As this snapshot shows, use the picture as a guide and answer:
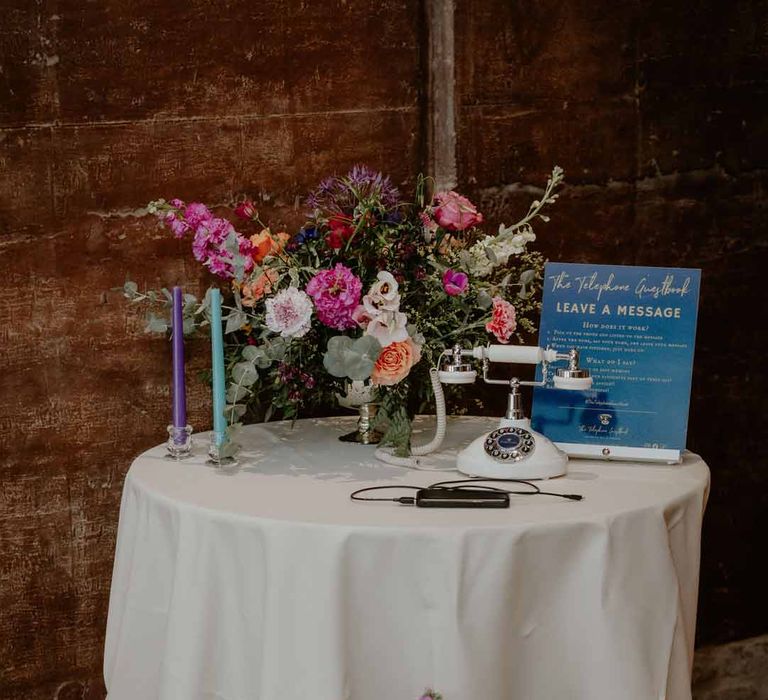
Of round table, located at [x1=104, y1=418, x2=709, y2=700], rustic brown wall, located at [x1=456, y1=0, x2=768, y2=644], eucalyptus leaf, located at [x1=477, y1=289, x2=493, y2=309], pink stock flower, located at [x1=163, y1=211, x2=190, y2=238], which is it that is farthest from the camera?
rustic brown wall, located at [x1=456, y1=0, x2=768, y2=644]

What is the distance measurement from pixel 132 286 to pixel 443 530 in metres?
1.01

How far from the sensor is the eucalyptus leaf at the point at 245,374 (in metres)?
1.92

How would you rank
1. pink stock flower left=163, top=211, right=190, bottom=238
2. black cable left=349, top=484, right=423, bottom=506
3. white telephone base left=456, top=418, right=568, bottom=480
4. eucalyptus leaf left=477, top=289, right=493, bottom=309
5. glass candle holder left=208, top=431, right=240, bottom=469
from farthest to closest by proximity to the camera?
pink stock flower left=163, top=211, right=190, bottom=238, eucalyptus leaf left=477, top=289, right=493, bottom=309, glass candle holder left=208, top=431, right=240, bottom=469, white telephone base left=456, top=418, right=568, bottom=480, black cable left=349, top=484, right=423, bottom=506

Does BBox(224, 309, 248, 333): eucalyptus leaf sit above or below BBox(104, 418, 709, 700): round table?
above

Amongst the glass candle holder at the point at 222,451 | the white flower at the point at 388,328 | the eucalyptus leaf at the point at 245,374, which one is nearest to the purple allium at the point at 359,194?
the white flower at the point at 388,328

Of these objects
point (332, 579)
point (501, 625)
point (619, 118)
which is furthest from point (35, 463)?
point (619, 118)

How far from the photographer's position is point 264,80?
2.31 metres

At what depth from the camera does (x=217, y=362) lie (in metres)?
1.84

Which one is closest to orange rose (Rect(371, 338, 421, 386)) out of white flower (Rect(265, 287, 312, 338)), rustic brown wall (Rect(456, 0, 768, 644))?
white flower (Rect(265, 287, 312, 338))

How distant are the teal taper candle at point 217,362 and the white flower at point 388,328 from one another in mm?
262

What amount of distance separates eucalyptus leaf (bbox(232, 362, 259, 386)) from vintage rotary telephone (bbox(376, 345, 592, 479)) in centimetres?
30

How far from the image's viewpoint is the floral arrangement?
182cm

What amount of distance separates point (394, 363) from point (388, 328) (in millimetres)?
62

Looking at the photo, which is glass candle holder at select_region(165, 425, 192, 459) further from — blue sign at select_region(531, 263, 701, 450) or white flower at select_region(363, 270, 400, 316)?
blue sign at select_region(531, 263, 701, 450)
